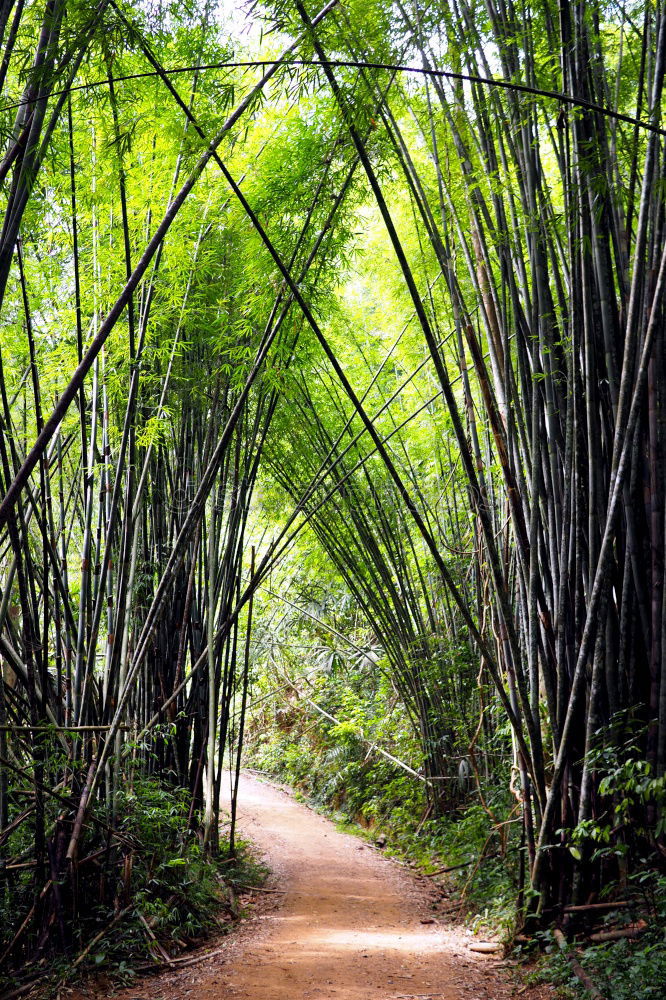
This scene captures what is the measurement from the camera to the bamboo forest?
2.55m

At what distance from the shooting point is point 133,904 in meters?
3.23

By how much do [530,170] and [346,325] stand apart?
135 inches

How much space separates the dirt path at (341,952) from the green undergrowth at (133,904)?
0.51 ft

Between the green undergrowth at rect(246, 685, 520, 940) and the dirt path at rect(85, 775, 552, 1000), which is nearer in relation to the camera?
the dirt path at rect(85, 775, 552, 1000)

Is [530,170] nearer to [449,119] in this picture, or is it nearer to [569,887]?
[449,119]

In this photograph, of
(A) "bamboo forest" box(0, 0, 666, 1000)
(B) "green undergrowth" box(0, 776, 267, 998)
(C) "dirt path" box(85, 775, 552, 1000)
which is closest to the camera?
(A) "bamboo forest" box(0, 0, 666, 1000)

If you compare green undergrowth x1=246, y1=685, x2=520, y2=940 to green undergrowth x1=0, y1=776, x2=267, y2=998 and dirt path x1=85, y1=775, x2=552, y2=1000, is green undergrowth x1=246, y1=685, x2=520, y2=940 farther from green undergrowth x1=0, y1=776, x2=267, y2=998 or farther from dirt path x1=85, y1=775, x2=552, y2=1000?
green undergrowth x1=0, y1=776, x2=267, y2=998

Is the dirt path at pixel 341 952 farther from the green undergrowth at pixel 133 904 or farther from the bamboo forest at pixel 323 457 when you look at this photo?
the green undergrowth at pixel 133 904

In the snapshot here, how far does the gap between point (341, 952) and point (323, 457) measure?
9.92 feet

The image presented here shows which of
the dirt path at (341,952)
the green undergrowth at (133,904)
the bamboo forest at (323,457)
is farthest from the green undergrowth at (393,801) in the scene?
the green undergrowth at (133,904)

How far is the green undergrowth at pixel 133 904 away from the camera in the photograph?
288cm

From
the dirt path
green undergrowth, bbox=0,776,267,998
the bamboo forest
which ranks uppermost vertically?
the bamboo forest

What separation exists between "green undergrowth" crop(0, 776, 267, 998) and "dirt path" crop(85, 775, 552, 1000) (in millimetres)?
155

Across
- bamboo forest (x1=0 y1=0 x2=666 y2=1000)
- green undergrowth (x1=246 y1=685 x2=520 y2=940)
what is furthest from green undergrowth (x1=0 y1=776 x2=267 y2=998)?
green undergrowth (x1=246 y1=685 x2=520 y2=940)
